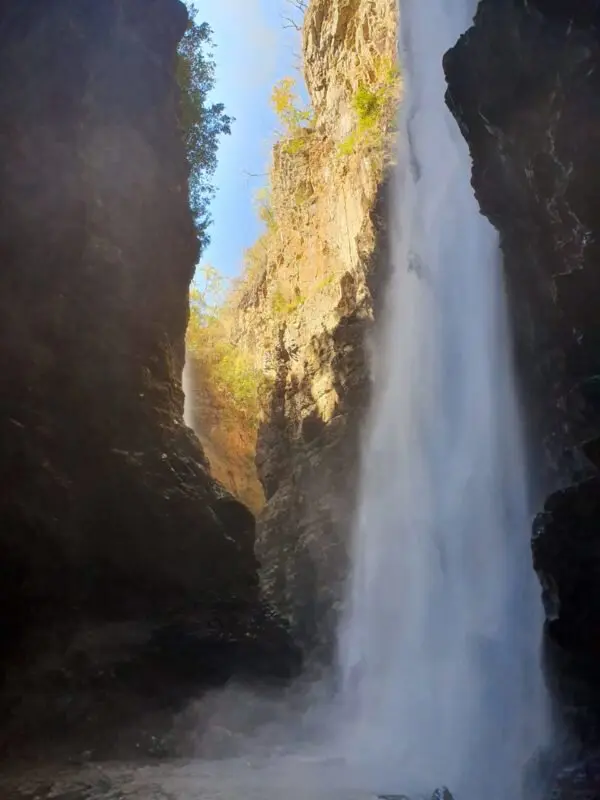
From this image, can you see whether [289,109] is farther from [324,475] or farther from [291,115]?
[324,475]

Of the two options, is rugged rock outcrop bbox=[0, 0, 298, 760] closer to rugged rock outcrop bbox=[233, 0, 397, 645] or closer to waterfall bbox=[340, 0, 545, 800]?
waterfall bbox=[340, 0, 545, 800]

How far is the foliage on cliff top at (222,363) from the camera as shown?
84.0ft

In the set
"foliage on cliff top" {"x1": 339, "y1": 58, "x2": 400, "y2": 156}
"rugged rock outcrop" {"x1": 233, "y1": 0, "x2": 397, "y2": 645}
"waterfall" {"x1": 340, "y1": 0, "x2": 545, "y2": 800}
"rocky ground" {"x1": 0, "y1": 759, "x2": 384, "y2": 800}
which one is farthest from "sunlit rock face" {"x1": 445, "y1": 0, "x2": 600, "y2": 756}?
"foliage on cliff top" {"x1": 339, "y1": 58, "x2": 400, "y2": 156}

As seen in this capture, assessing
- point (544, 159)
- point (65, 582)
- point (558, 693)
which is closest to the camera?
point (558, 693)

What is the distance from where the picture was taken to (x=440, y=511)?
55.1 feet

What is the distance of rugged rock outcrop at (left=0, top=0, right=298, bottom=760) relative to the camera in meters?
11.2

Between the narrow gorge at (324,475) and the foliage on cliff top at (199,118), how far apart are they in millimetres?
2925

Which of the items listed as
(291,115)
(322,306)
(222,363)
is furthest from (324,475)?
(291,115)

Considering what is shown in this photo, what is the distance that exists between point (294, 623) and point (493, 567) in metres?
5.80

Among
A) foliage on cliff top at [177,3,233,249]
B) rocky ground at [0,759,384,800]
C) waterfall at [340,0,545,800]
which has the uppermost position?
foliage on cliff top at [177,3,233,249]

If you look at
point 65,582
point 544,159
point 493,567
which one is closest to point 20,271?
point 65,582

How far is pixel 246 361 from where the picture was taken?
2612 centimetres

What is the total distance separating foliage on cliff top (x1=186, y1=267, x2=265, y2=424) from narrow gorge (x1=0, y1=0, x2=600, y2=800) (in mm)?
6147

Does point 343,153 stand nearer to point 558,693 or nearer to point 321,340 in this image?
point 321,340
